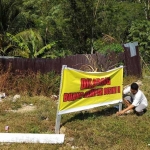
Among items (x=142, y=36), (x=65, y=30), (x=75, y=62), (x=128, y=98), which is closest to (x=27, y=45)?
(x=75, y=62)

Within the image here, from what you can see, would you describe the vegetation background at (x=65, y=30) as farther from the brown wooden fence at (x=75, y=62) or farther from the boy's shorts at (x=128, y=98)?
the boy's shorts at (x=128, y=98)

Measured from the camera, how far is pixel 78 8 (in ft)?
44.0

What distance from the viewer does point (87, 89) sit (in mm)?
6574

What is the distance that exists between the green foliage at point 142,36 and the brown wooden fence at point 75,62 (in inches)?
106

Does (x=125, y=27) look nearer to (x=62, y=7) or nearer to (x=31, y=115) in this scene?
(x=62, y=7)

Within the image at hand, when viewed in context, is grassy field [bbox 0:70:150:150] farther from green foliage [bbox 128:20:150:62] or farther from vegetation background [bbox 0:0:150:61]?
green foliage [bbox 128:20:150:62]

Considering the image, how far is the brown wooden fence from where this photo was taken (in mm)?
9398

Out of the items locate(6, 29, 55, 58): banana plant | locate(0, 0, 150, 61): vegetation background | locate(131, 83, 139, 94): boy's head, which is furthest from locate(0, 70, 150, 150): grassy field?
locate(0, 0, 150, 61): vegetation background

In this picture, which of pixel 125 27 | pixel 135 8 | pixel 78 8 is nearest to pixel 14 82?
pixel 78 8

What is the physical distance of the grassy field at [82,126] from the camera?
566 cm

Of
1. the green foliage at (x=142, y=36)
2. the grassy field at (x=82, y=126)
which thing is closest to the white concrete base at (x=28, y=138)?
the grassy field at (x=82, y=126)

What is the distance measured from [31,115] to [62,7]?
7.74 metres

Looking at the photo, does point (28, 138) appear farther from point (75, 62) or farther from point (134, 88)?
point (75, 62)

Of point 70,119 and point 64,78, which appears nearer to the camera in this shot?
point 64,78
